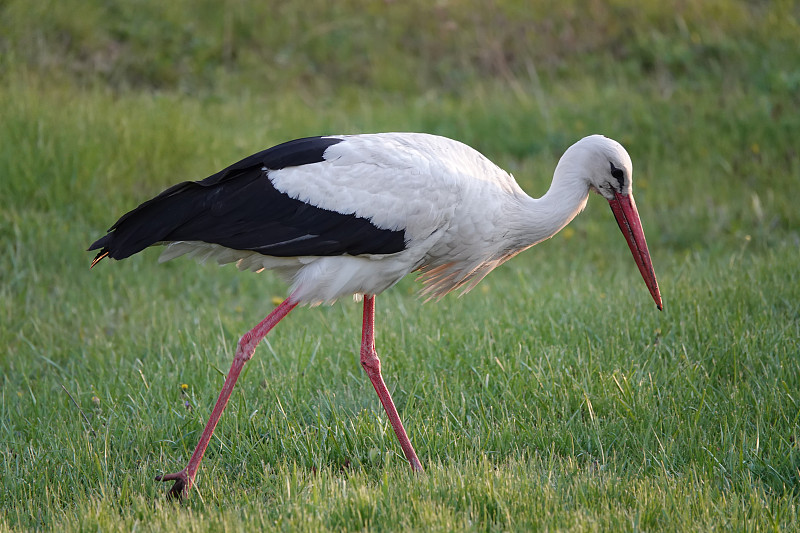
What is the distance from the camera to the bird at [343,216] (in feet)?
12.2

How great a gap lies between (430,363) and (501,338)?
1.46ft

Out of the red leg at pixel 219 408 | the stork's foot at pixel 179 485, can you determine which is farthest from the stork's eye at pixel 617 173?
the stork's foot at pixel 179 485

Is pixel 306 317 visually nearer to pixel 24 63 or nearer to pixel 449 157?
pixel 449 157

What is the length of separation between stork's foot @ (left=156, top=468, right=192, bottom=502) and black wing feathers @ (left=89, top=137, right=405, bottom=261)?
38.6 inches

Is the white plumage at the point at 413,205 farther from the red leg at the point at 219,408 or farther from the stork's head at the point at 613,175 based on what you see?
the red leg at the point at 219,408

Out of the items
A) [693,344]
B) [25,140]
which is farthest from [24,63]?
[693,344]

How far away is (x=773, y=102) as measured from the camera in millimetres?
8445

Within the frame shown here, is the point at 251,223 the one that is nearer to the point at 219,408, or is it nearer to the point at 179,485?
the point at 219,408

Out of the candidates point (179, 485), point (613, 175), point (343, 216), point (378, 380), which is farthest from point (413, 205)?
point (179, 485)

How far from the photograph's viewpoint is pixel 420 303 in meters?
5.98

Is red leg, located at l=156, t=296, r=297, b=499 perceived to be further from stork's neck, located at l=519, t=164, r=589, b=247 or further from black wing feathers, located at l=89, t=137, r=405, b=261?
stork's neck, located at l=519, t=164, r=589, b=247

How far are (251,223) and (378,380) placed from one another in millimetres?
936

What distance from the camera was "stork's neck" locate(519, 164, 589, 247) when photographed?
397cm

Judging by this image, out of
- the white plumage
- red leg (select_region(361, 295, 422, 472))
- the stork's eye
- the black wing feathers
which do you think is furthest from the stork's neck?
red leg (select_region(361, 295, 422, 472))
